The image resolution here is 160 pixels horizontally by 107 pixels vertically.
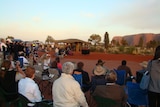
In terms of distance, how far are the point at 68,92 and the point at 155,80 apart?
1553 mm

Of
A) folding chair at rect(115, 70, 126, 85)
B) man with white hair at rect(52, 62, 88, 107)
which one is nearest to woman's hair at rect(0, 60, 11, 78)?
man with white hair at rect(52, 62, 88, 107)

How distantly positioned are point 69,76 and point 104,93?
643 mm

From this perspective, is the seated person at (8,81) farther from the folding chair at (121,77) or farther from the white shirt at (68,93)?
the folding chair at (121,77)

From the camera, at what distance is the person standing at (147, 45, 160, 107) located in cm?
413

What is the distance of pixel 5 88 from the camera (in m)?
4.75

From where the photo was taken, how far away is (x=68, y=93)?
3.63m

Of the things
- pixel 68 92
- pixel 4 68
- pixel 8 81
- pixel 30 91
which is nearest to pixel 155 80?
pixel 68 92

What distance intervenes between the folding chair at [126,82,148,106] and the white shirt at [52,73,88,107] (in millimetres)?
1496

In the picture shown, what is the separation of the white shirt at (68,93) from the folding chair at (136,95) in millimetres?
1496

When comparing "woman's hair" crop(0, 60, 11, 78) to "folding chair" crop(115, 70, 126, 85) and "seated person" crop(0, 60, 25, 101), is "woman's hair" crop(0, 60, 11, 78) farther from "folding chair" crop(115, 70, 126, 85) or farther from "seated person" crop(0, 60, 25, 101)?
"folding chair" crop(115, 70, 126, 85)

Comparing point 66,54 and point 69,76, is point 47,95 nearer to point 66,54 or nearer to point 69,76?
point 69,76

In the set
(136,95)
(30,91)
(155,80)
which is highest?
(155,80)

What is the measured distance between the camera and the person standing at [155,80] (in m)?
4.13

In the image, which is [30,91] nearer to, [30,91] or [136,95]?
[30,91]
